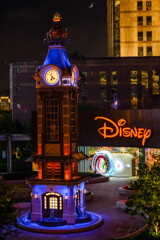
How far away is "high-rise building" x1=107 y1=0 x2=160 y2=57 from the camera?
11456 centimetres

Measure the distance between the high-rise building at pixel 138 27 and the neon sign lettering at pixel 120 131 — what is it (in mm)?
63257

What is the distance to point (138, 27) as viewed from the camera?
11550cm

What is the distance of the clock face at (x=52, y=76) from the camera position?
32875 millimetres

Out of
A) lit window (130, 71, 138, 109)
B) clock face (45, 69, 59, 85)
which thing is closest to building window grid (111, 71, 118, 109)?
lit window (130, 71, 138, 109)

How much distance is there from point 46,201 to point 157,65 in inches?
2496

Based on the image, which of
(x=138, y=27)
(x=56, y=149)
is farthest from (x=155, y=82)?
(x=56, y=149)

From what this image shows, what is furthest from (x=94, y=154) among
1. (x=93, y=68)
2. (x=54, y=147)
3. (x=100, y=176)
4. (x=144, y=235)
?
(x=93, y=68)

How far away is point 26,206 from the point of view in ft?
125

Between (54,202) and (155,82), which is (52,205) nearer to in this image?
(54,202)

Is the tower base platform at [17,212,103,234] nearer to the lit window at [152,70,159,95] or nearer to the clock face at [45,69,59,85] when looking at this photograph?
the clock face at [45,69,59,85]

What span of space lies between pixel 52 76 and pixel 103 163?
23947 millimetres

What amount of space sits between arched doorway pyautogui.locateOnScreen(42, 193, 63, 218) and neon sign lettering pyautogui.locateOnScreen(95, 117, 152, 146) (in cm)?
2113

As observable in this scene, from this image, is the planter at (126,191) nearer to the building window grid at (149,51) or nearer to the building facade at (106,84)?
the building facade at (106,84)

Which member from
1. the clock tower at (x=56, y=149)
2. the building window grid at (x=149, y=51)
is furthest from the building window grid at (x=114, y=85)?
the clock tower at (x=56, y=149)
